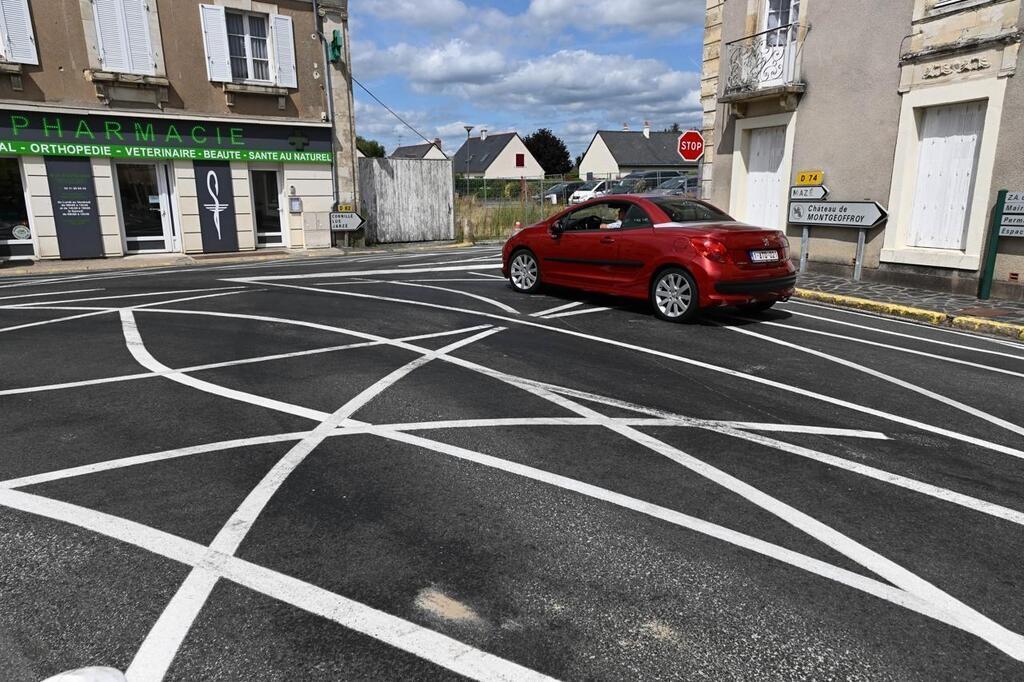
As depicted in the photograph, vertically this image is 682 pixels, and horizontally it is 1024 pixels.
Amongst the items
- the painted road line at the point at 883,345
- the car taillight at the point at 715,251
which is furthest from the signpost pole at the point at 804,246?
the car taillight at the point at 715,251

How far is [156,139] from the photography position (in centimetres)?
1739

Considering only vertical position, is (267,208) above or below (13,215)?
above

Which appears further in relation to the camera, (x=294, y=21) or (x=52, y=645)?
(x=294, y=21)

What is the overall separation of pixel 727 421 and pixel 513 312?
458 centimetres

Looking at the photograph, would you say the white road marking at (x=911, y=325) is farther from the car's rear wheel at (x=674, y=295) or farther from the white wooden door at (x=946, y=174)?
the white wooden door at (x=946, y=174)

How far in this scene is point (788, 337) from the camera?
8023 millimetres

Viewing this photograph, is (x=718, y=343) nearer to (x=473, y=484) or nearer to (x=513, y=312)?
(x=513, y=312)

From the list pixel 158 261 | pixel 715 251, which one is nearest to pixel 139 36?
pixel 158 261

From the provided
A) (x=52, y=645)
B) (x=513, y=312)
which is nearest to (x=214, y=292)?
(x=513, y=312)

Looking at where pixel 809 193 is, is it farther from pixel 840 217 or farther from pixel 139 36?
pixel 139 36

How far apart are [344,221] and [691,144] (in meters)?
9.97

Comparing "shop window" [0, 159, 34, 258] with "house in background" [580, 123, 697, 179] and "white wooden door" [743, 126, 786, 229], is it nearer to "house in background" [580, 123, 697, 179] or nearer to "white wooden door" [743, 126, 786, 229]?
"white wooden door" [743, 126, 786, 229]

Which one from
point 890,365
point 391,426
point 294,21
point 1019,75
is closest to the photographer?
point 391,426

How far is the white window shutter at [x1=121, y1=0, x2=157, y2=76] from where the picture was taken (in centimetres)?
1645
